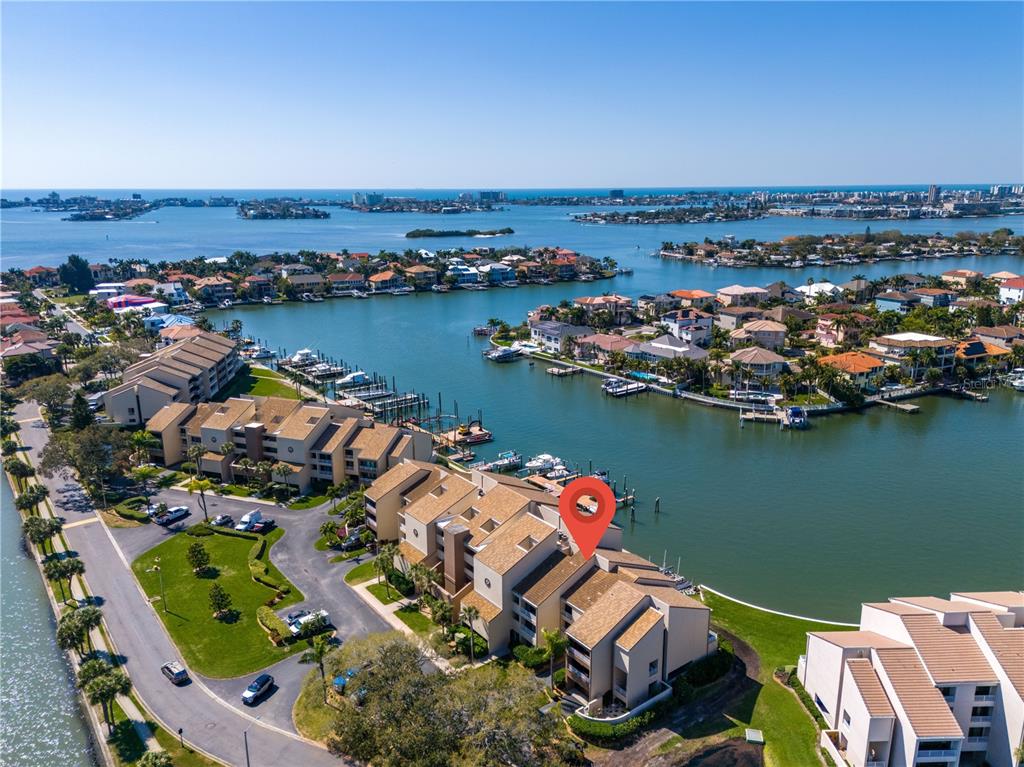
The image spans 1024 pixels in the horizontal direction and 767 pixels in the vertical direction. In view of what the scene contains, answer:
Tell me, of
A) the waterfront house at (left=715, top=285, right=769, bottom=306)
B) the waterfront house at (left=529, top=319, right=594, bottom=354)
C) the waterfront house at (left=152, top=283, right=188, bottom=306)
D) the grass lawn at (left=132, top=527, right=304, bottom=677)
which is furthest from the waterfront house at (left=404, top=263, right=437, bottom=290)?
the grass lawn at (left=132, top=527, right=304, bottom=677)

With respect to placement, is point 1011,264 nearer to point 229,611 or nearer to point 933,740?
point 933,740

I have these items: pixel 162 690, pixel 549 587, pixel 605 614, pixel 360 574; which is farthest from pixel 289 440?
pixel 605 614

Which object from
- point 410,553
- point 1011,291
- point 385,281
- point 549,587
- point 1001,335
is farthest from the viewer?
point 385,281

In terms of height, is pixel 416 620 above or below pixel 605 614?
below

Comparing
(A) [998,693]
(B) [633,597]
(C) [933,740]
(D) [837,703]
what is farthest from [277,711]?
(A) [998,693]

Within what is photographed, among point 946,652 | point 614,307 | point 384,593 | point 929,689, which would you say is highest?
point 614,307

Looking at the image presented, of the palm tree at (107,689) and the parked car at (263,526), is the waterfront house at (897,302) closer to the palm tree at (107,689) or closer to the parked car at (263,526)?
the parked car at (263,526)

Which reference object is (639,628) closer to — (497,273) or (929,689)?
(929,689)
